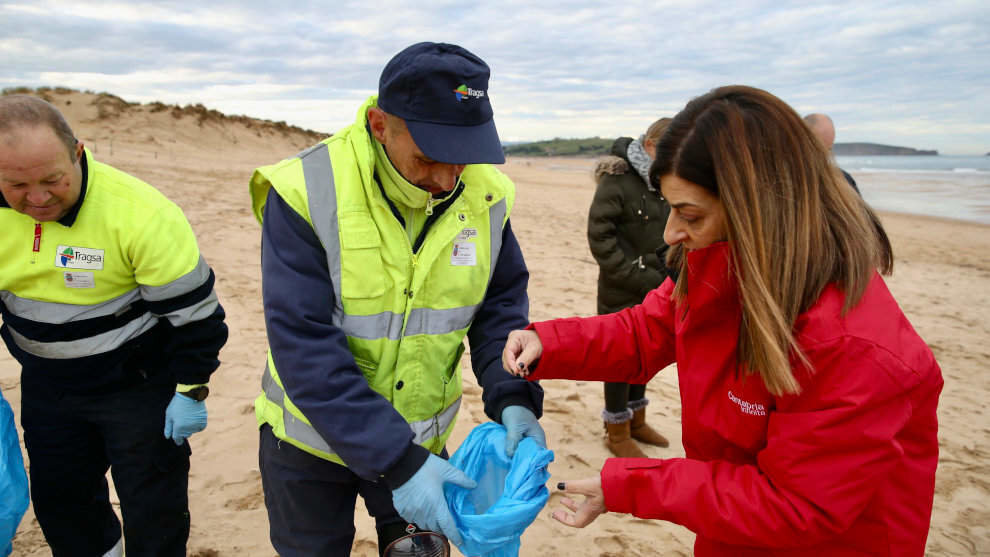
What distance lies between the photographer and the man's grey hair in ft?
6.36

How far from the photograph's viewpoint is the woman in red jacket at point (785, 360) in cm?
131

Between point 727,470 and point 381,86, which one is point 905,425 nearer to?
point 727,470

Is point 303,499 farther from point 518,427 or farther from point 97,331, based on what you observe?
point 97,331

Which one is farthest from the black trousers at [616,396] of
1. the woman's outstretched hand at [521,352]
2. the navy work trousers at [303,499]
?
the navy work trousers at [303,499]

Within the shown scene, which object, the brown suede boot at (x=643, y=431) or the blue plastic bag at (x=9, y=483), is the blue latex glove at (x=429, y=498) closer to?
the blue plastic bag at (x=9, y=483)

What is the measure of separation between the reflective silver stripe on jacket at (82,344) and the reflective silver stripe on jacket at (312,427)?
0.62m

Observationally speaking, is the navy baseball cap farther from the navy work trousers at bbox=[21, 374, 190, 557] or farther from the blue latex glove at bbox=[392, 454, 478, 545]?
the navy work trousers at bbox=[21, 374, 190, 557]

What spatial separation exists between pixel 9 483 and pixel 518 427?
5.51ft

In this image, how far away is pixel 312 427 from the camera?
6.05ft

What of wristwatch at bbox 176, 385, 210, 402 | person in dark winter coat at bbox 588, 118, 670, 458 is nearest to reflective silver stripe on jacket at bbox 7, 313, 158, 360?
wristwatch at bbox 176, 385, 210, 402

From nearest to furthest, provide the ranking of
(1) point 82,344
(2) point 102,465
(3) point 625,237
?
(1) point 82,344, (2) point 102,465, (3) point 625,237

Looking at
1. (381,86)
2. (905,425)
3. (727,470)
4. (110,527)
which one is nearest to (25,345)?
(110,527)

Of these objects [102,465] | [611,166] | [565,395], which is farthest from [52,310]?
[565,395]

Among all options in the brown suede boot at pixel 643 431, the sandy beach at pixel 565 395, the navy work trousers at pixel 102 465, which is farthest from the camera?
the brown suede boot at pixel 643 431
